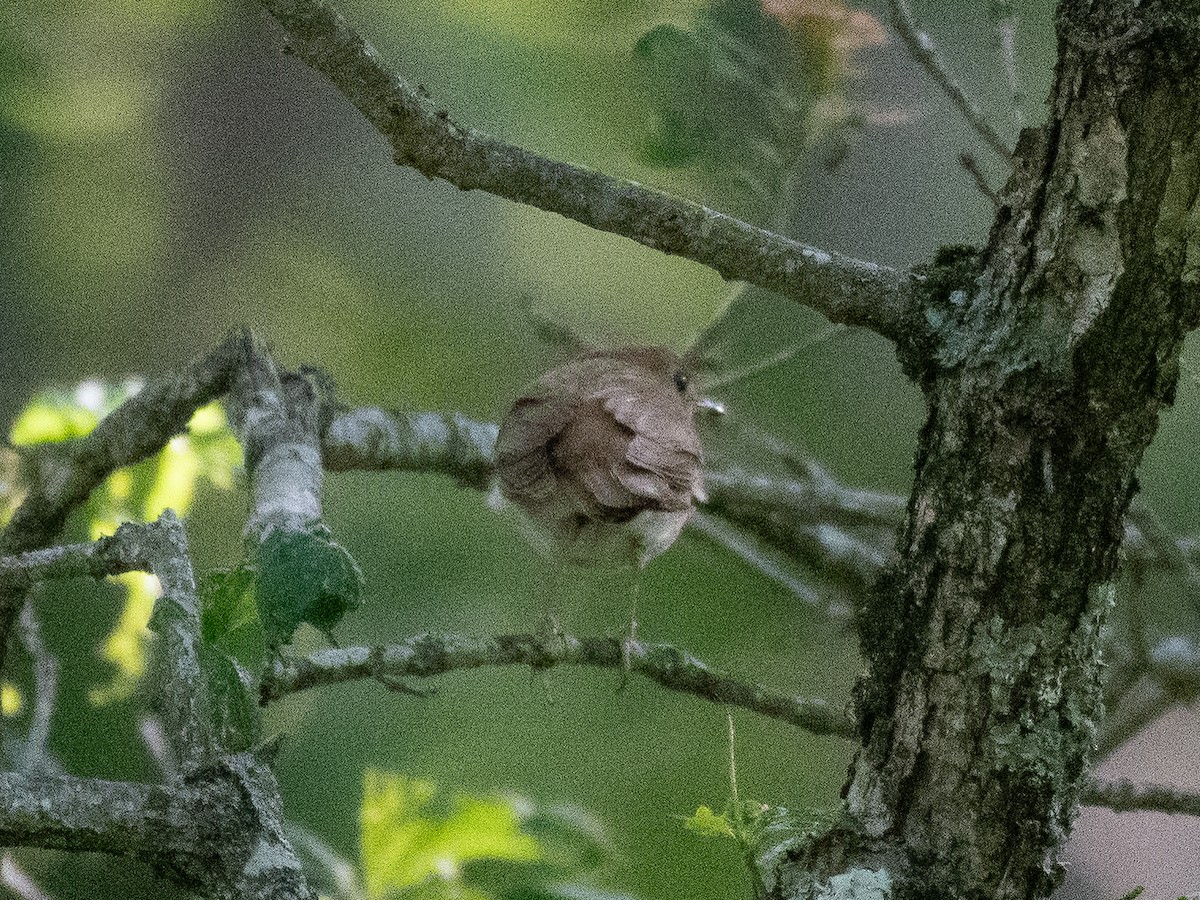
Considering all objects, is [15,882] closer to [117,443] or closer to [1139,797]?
[117,443]

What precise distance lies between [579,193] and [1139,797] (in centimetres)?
94

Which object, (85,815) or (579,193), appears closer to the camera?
(85,815)

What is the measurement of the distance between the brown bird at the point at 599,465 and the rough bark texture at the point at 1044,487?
79 cm

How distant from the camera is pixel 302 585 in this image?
1.10 metres

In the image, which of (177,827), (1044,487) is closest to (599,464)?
(1044,487)

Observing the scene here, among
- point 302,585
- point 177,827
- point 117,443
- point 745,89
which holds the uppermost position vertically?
point 745,89

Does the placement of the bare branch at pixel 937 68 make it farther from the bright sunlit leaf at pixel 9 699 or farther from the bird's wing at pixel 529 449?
the bright sunlit leaf at pixel 9 699

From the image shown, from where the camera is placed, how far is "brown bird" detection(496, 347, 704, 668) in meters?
1.88

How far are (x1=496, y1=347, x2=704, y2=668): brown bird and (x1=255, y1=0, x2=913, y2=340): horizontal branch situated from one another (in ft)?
2.50

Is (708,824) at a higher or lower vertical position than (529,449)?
lower

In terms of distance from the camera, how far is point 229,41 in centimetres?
156

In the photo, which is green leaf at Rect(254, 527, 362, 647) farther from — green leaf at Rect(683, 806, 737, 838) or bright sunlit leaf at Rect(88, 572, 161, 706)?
bright sunlit leaf at Rect(88, 572, 161, 706)

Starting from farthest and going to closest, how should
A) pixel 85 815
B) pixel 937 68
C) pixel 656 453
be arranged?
pixel 656 453
pixel 937 68
pixel 85 815

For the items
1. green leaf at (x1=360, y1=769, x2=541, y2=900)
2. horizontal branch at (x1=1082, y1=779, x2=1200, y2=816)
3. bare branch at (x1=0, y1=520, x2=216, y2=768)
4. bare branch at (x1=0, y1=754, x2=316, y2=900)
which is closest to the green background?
green leaf at (x1=360, y1=769, x2=541, y2=900)
